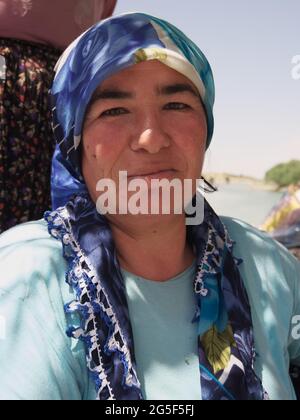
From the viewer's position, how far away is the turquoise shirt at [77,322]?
88 cm

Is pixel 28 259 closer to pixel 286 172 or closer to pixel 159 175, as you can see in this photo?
pixel 159 175

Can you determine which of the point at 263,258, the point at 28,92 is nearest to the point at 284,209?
the point at 263,258

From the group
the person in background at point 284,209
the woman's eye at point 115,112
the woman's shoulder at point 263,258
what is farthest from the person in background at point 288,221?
the woman's eye at point 115,112

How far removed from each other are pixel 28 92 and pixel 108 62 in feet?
2.31

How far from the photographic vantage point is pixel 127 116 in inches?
40.8

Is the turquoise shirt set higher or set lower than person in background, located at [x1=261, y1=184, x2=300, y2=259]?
higher

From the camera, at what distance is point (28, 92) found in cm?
164

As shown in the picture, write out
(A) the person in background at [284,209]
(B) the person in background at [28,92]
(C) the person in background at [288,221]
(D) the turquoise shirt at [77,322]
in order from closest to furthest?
(D) the turquoise shirt at [77,322] < (B) the person in background at [28,92] < (C) the person in background at [288,221] < (A) the person in background at [284,209]

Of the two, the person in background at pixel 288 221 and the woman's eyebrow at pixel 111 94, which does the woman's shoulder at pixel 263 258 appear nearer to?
the woman's eyebrow at pixel 111 94

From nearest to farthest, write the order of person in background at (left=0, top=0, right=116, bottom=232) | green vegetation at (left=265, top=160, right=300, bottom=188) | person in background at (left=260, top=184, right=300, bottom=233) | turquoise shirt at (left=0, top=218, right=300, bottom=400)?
turquoise shirt at (left=0, top=218, right=300, bottom=400), person in background at (left=0, top=0, right=116, bottom=232), person in background at (left=260, top=184, right=300, bottom=233), green vegetation at (left=265, top=160, right=300, bottom=188)

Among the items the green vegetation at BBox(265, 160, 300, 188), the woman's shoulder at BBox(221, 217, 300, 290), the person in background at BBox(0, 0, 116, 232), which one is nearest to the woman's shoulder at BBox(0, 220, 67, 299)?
the woman's shoulder at BBox(221, 217, 300, 290)

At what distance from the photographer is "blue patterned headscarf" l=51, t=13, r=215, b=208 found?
104 cm

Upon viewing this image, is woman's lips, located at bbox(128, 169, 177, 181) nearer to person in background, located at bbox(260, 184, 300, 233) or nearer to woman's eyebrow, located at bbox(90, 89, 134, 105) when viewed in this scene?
woman's eyebrow, located at bbox(90, 89, 134, 105)
